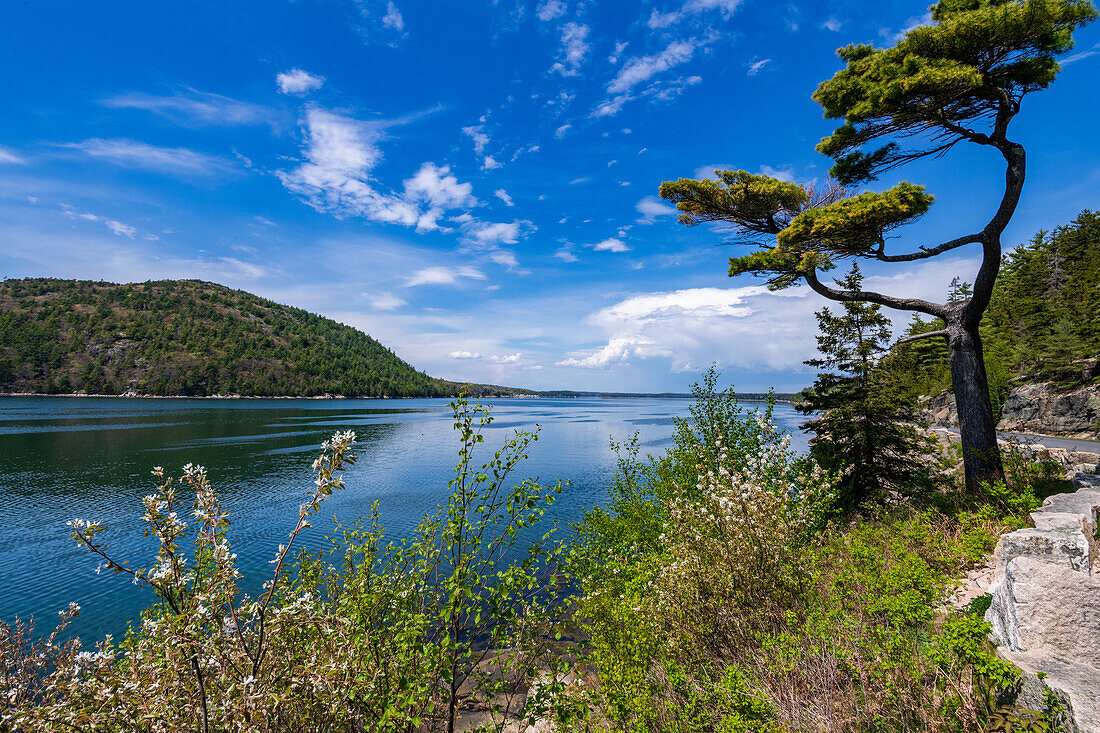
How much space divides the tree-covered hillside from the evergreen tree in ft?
74.0

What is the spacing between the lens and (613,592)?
10977mm

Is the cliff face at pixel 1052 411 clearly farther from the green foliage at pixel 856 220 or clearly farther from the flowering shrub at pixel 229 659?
the flowering shrub at pixel 229 659

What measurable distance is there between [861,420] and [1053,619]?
9553 mm

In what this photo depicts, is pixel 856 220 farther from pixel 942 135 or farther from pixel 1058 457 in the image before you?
pixel 1058 457

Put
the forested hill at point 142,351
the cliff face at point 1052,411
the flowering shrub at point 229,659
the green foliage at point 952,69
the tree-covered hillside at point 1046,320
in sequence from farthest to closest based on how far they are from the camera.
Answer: the forested hill at point 142,351, the tree-covered hillside at point 1046,320, the cliff face at point 1052,411, the green foliage at point 952,69, the flowering shrub at point 229,659

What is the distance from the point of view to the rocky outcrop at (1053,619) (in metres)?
3.32

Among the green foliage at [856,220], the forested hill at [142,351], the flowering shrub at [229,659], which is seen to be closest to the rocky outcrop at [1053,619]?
the flowering shrub at [229,659]

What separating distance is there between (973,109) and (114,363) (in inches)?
8445

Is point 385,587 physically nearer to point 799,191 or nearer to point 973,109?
point 799,191

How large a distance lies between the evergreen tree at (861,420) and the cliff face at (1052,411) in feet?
69.9

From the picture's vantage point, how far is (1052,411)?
3441 cm

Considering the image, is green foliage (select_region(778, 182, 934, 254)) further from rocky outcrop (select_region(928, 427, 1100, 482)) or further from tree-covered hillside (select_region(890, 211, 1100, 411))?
tree-covered hillside (select_region(890, 211, 1100, 411))

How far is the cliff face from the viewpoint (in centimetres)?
3178

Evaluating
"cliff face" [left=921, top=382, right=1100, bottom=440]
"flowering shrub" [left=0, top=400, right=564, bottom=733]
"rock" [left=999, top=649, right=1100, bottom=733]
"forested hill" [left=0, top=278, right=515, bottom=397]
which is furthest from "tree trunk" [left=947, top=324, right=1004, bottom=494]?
"forested hill" [left=0, top=278, right=515, bottom=397]
